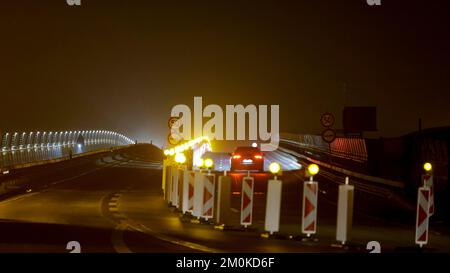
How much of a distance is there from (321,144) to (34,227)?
51.6 m

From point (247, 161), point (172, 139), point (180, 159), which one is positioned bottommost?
point (247, 161)

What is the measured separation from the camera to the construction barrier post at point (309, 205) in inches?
657

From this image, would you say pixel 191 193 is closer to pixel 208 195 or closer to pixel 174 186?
pixel 208 195

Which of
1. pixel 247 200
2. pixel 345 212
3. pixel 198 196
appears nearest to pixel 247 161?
pixel 198 196

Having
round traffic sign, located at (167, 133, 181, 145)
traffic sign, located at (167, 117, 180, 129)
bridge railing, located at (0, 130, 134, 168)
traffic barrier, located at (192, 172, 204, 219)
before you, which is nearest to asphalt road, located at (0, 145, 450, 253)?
traffic barrier, located at (192, 172, 204, 219)

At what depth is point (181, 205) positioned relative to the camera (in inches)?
919

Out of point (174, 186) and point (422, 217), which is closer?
point (422, 217)

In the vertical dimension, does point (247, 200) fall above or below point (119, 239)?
above

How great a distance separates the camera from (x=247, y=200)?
18.7 metres

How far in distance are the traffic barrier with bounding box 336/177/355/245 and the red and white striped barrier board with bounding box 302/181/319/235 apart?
31.1 inches

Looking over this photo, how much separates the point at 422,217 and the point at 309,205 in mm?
2201

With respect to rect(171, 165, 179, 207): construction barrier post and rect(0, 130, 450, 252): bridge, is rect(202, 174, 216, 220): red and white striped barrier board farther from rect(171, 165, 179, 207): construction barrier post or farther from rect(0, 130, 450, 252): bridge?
rect(171, 165, 179, 207): construction barrier post

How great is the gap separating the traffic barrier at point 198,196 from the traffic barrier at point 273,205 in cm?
300
